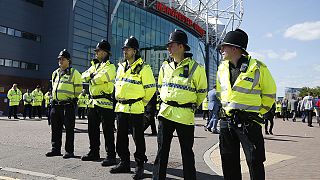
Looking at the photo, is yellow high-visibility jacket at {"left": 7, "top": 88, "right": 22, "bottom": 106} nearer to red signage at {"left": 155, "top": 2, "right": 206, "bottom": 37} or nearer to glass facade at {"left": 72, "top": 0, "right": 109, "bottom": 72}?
glass facade at {"left": 72, "top": 0, "right": 109, "bottom": 72}

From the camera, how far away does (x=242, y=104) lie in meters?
3.82

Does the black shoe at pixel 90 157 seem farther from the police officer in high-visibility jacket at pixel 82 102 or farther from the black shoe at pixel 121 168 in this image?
the police officer in high-visibility jacket at pixel 82 102

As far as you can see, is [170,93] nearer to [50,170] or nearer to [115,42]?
[50,170]

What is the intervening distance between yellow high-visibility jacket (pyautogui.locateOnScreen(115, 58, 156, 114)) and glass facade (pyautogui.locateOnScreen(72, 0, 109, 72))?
2931 cm

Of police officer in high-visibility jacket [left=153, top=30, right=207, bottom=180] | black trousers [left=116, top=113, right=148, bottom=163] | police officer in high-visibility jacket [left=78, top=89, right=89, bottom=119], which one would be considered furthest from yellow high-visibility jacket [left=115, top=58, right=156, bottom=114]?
police officer in high-visibility jacket [left=78, top=89, right=89, bottom=119]

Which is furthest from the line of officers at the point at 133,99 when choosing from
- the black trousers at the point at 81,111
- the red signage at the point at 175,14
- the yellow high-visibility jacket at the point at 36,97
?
the red signage at the point at 175,14

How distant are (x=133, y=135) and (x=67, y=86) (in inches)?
92.1

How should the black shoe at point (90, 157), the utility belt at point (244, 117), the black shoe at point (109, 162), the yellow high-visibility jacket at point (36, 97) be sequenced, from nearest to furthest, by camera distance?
the utility belt at point (244, 117) < the black shoe at point (109, 162) < the black shoe at point (90, 157) < the yellow high-visibility jacket at point (36, 97)

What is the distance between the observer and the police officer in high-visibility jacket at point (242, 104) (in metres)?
3.72

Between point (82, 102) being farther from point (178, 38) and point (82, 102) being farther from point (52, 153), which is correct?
point (178, 38)

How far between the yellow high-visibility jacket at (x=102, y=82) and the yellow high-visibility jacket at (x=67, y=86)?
74cm

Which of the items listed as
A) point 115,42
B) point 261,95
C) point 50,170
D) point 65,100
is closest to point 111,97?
point 65,100

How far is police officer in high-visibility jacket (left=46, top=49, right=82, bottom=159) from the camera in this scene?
23.2ft

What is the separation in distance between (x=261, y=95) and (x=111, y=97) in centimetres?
335
